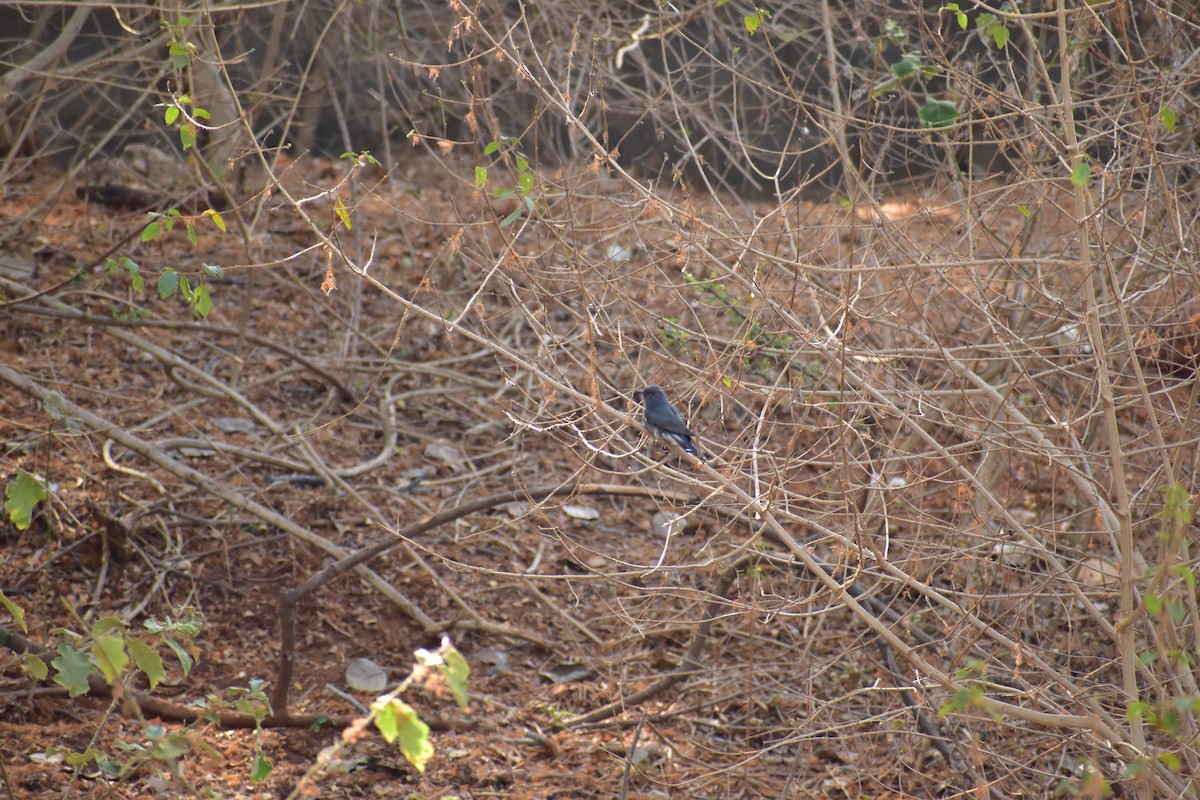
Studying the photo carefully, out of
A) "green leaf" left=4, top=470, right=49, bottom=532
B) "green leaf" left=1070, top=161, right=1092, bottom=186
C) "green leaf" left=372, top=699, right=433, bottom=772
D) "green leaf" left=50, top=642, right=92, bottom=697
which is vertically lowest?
"green leaf" left=50, top=642, right=92, bottom=697

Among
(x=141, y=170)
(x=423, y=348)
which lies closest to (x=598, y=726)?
(x=423, y=348)

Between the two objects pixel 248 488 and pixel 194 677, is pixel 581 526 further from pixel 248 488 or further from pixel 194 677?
pixel 194 677

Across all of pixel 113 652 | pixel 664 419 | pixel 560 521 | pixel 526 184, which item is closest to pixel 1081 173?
pixel 526 184

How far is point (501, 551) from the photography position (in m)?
5.59

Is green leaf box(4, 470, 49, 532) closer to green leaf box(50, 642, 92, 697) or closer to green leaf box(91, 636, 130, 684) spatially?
green leaf box(50, 642, 92, 697)

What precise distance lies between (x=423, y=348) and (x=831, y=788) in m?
3.65

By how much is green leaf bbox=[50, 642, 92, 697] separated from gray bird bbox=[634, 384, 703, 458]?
194 cm

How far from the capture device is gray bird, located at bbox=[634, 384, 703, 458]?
394 centimetres

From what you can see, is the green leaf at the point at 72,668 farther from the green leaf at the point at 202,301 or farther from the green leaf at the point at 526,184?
the green leaf at the point at 526,184

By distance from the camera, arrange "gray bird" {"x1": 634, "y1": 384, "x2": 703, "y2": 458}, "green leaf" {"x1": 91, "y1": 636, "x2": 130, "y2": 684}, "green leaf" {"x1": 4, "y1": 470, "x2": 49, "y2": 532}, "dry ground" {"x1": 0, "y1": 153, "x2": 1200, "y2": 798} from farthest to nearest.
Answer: "gray bird" {"x1": 634, "y1": 384, "x2": 703, "y2": 458} < "dry ground" {"x1": 0, "y1": 153, "x2": 1200, "y2": 798} < "green leaf" {"x1": 4, "y1": 470, "x2": 49, "y2": 532} < "green leaf" {"x1": 91, "y1": 636, "x2": 130, "y2": 684}

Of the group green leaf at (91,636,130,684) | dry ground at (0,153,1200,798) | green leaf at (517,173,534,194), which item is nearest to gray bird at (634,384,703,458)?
dry ground at (0,153,1200,798)

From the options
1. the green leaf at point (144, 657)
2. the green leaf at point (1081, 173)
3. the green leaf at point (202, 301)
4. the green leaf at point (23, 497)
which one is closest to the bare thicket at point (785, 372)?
the green leaf at point (1081, 173)

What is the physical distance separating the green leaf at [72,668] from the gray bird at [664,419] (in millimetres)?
1935

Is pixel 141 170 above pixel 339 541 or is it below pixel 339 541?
above
